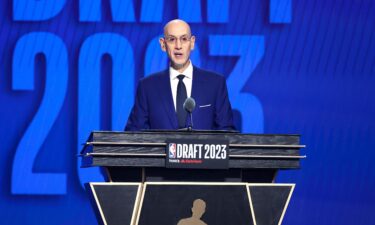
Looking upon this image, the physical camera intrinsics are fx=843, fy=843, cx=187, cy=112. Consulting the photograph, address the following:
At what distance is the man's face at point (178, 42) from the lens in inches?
148

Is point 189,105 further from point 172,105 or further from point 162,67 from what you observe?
point 162,67

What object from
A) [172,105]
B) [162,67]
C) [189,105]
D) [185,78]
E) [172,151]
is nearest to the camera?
[172,151]

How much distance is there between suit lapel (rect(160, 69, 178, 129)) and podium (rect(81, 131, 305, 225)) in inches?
17.4

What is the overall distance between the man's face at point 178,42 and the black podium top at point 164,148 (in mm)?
658

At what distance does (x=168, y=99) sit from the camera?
3.72m

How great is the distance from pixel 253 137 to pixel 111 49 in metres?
3.12

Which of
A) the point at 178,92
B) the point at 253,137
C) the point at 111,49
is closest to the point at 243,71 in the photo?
the point at 111,49

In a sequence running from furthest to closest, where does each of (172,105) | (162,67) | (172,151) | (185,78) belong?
(162,67), (185,78), (172,105), (172,151)

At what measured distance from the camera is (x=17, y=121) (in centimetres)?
616

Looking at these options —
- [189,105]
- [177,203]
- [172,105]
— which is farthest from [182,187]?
[172,105]

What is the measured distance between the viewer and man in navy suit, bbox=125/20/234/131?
371cm

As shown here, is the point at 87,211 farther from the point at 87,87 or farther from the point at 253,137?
the point at 253,137

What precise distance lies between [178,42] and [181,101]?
265 millimetres

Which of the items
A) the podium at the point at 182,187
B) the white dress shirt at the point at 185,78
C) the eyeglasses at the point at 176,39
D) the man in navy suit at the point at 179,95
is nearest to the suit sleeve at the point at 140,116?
the man in navy suit at the point at 179,95
